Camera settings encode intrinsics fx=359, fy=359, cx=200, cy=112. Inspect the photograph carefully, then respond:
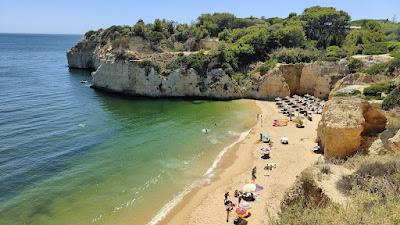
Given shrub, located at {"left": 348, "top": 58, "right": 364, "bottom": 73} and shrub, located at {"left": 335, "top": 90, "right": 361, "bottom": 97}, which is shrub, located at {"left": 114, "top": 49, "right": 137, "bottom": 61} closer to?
shrub, located at {"left": 348, "top": 58, "right": 364, "bottom": 73}

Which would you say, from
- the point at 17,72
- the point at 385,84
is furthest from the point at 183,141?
the point at 17,72

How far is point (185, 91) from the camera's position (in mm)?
52875

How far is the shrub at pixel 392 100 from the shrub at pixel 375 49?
1131 inches

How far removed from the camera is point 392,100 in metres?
23.3

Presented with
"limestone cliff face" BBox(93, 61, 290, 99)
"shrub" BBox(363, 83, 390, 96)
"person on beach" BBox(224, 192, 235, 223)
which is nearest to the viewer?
"person on beach" BBox(224, 192, 235, 223)

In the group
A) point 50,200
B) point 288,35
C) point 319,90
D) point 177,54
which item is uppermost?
point 288,35

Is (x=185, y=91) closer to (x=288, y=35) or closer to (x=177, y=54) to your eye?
(x=177, y=54)

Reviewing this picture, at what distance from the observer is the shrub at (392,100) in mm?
23027

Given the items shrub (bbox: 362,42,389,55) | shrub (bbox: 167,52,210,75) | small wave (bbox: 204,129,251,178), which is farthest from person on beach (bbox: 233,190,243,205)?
shrub (bbox: 362,42,389,55)

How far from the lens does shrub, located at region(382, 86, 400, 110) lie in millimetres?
23027

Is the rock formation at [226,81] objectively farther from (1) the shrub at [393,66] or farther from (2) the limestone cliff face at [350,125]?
(2) the limestone cliff face at [350,125]

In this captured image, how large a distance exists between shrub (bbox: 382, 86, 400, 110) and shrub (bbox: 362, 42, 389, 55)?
2873 centimetres

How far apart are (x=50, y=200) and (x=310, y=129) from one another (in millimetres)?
26331

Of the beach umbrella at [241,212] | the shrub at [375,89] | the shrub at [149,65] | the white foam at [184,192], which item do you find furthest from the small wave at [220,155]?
the shrub at [149,65]
